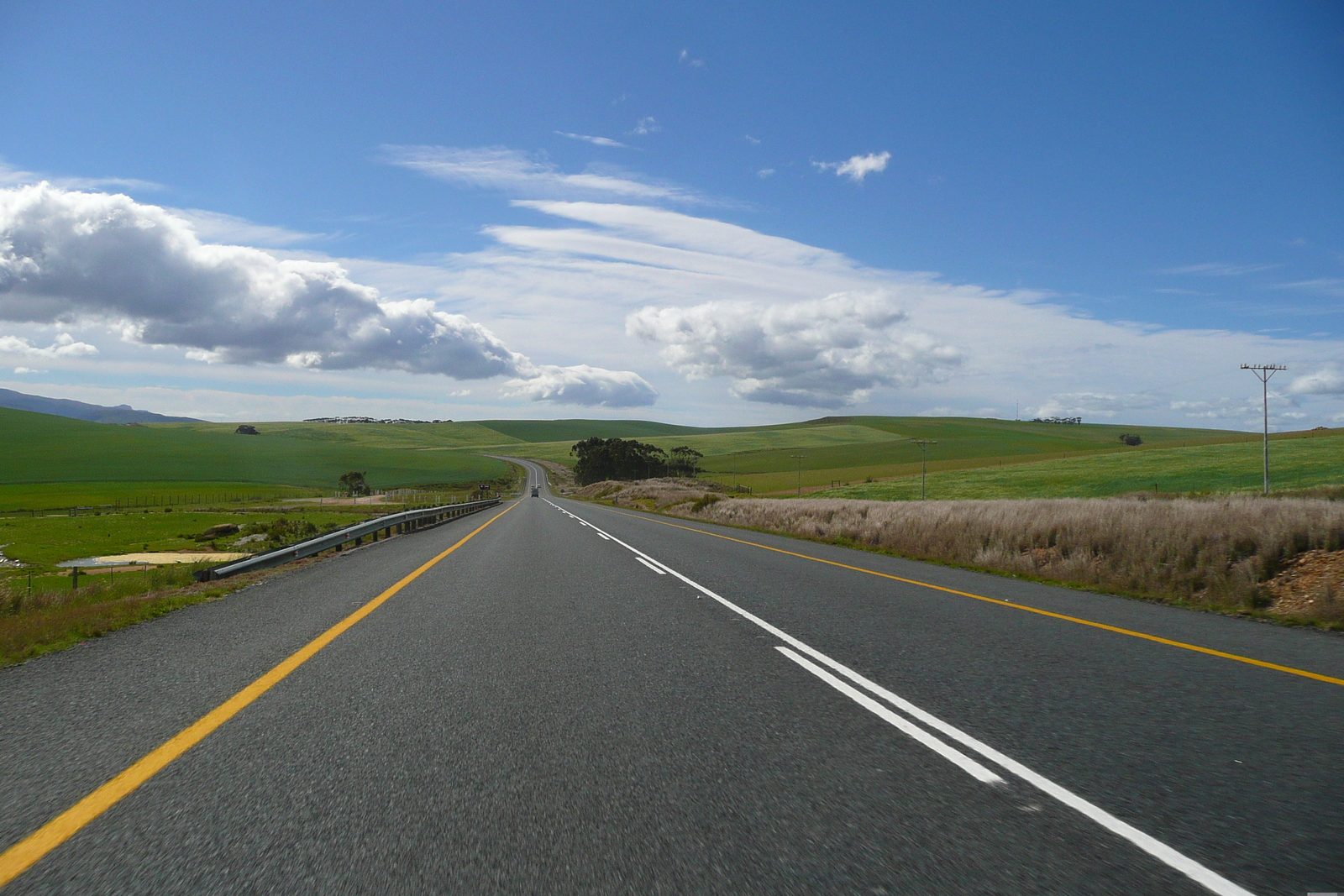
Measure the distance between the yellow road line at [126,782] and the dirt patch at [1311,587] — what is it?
10.7 m

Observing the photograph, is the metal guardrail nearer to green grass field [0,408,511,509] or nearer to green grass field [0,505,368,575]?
green grass field [0,505,368,575]

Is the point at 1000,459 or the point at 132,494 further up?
the point at 1000,459

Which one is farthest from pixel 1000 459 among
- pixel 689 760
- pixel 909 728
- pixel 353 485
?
pixel 689 760

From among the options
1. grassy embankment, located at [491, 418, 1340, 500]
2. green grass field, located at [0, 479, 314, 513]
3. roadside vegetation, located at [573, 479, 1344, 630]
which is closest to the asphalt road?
roadside vegetation, located at [573, 479, 1344, 630]

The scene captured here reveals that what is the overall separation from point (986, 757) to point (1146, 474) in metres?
64.9

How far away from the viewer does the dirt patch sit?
8.34m

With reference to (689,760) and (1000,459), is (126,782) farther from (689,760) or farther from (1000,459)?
(1000,459)

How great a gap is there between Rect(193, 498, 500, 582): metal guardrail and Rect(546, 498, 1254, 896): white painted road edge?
929cm

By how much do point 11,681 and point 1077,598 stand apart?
11.6 metres

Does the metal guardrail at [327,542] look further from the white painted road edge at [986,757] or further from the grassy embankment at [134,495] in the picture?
the white painted road edge at [986,757]

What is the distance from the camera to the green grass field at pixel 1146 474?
50.3 metres

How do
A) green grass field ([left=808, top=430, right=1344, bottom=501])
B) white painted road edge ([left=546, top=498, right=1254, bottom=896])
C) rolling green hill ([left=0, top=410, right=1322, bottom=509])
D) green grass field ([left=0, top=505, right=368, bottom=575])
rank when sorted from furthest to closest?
rolling green hill ([left=0, top=410, right=1322, bottom=509])
green grass field ([left=808, top=430, right=1344, bottom=501])
green grass field ([left=0, top=505, right=368, bottom=575])
white painted road edge ([left=546, top=498, right=1254, bottom=896])

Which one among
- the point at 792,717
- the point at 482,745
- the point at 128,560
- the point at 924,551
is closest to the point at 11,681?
the point at 482,745

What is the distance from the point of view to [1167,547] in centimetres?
1165
